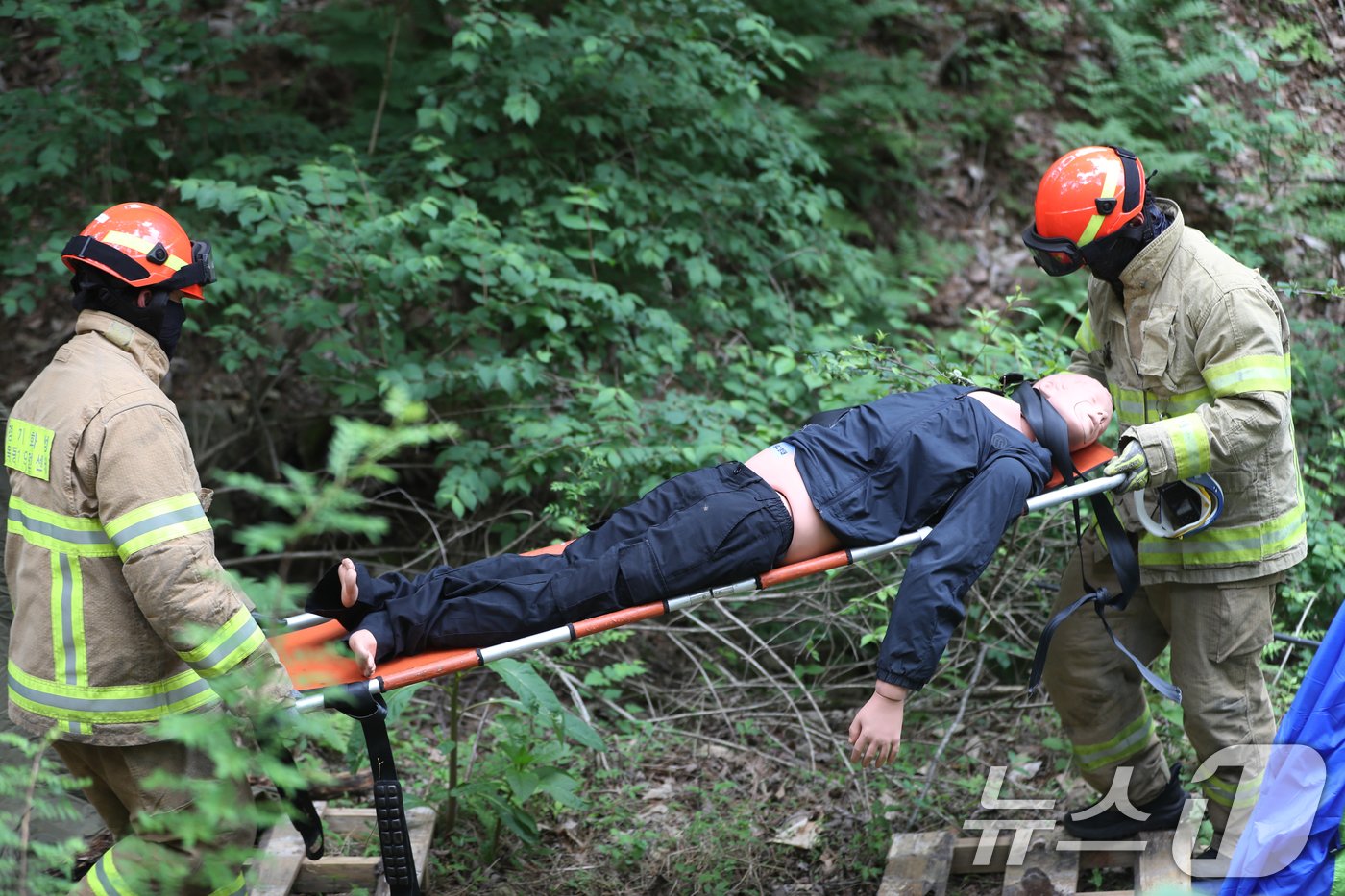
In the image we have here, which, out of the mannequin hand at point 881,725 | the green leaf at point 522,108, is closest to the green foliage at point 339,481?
the mannequin hand at point 881,725

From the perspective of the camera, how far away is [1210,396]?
3342 mm

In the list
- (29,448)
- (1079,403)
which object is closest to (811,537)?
(1079,403)

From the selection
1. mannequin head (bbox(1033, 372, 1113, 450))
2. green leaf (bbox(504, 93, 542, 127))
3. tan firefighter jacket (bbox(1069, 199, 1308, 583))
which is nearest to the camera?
tan firefighter jacket (bbox(1069, 199, 1308, 583))

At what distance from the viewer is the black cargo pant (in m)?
3.27

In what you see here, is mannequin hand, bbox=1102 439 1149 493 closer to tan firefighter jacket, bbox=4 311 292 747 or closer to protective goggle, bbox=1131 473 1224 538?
protective goggle, bbox=1131 473 1224 538

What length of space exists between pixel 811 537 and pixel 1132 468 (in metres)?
0.97

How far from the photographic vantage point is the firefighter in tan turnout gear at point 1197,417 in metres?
3.20

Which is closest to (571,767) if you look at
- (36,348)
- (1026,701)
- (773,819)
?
(773,819)

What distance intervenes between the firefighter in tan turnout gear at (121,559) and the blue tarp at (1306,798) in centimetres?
249

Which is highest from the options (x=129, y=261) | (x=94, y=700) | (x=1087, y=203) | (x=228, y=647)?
(x=1087, y=203)

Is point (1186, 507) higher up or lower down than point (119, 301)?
lower down

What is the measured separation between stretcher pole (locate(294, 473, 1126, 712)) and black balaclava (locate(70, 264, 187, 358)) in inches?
33.8

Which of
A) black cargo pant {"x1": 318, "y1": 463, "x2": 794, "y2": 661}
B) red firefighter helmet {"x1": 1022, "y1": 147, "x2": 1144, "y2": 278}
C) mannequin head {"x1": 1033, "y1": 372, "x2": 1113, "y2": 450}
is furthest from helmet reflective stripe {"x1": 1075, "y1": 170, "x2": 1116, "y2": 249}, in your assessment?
black cargo pant {"x1": 318, "y1": 463, "x2": 794, "y2": 661}

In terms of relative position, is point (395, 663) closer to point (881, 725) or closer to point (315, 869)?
point (315, 869)
